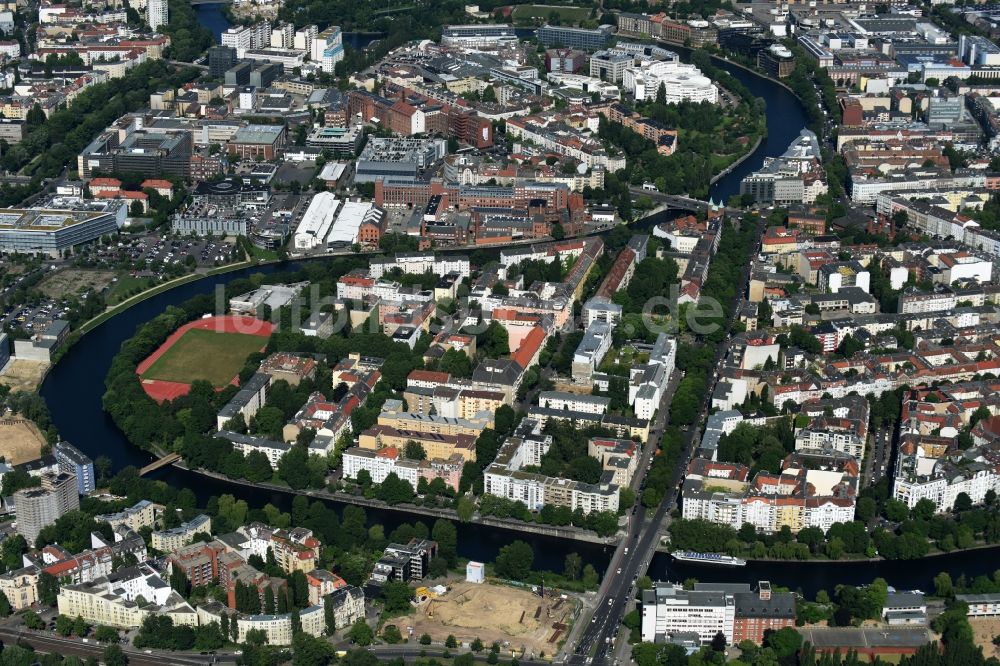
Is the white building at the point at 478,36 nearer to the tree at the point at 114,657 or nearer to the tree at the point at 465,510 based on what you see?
the tree at the point at 465,510

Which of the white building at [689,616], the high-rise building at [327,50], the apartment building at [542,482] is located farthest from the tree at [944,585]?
the high-rise building at [327,50]

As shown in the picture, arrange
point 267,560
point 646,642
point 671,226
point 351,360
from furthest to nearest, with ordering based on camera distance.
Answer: point 671,226
point 351,360
point 267,560
point 646,642

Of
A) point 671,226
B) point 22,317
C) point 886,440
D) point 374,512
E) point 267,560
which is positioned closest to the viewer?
point 267,560

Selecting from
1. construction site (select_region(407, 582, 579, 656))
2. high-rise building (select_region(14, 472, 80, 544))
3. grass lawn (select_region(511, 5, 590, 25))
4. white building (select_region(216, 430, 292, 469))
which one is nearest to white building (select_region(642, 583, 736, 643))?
construction site (select_region(407, 582, 579, 656))

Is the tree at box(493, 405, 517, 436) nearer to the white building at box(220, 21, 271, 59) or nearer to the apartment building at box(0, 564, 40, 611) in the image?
the apartment building at box(0, 564, 40, 611)

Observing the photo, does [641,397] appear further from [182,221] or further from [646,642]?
[182,221]

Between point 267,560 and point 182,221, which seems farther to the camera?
point 182,221

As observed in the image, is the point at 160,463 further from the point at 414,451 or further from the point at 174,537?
the point at 414,451

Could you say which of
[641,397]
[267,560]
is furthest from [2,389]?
[641,397]
